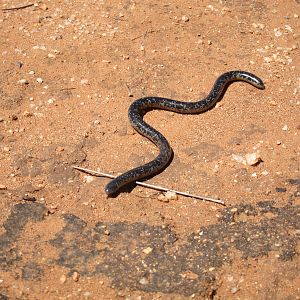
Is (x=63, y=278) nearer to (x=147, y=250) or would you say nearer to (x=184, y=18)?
(x=147, y=250)

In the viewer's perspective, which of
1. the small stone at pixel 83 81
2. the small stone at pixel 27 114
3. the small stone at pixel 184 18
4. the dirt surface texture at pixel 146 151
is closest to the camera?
the dirt surface texture at pixel 146 151

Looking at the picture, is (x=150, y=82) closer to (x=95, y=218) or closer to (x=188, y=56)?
(x=188, y=56)

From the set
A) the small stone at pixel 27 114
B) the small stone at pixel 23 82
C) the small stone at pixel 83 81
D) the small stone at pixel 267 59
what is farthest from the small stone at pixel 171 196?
the small stone at pixel 267 59

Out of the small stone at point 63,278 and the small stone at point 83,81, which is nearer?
the small stone at point 63,278

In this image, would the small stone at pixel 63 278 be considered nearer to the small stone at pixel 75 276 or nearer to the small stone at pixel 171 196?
the small stone at pixel 75 276

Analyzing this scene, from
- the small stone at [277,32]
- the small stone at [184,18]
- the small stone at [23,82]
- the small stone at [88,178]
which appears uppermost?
the small stone at [184,18]

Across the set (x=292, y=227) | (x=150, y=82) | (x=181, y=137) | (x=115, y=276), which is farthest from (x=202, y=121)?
(x=115, y=276)

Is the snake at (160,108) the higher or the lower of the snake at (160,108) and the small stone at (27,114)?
the lower
